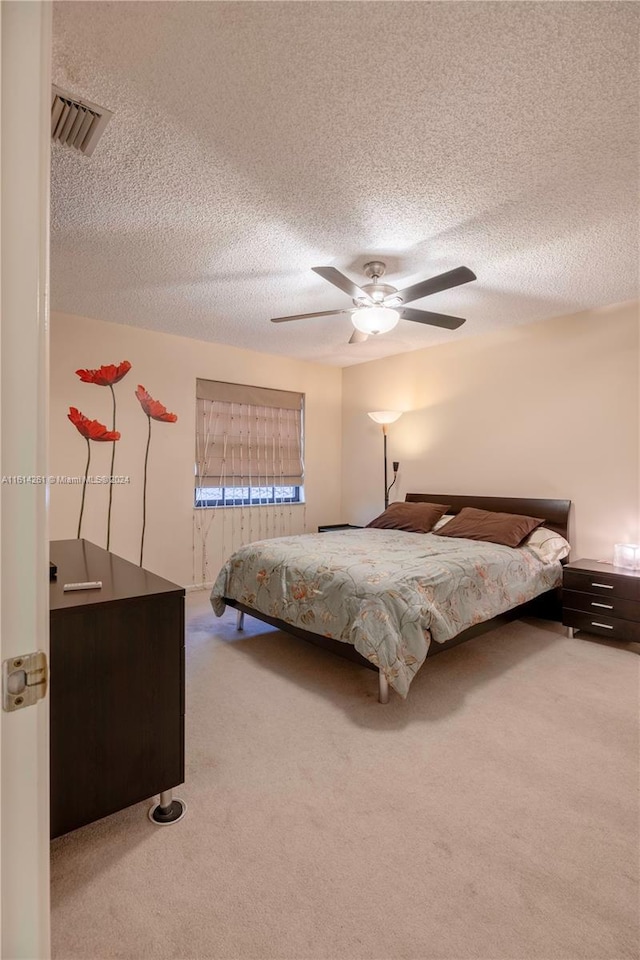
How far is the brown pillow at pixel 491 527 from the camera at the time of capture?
3.66 m

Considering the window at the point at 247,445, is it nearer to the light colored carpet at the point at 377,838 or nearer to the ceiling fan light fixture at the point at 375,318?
the ceiling fan light fixture at the point at 375,318

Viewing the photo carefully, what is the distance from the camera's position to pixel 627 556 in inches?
131

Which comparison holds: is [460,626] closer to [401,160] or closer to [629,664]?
[629,664]

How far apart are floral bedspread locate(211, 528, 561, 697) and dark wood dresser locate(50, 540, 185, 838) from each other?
3.39ft

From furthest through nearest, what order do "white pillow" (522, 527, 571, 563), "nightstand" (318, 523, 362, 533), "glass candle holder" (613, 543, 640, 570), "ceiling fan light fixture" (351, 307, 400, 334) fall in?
"nightstand" (318, 523, 362, 533) → "white pillow" (522, 527, 571, 563) → "glass candle holder" (613, 543, 640, 570) → "ceiling fan light fixture" (351, 307, 400, 334)

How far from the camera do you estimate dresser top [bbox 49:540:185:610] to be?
1.49 meters

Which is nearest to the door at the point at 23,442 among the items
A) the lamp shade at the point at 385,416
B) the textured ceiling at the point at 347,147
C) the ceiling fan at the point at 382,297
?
the textured ceiling at the point at 347,147

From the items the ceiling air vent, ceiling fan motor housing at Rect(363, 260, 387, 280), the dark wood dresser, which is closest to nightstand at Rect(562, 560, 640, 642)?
ceiling fan motor housing at Rect(363, 260, 387, 280)

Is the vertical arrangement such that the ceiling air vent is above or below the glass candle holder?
above

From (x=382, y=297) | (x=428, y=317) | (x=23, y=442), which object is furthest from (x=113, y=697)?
(x=428, y=317)

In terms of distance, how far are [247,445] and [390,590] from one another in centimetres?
304

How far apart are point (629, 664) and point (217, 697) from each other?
2547mm

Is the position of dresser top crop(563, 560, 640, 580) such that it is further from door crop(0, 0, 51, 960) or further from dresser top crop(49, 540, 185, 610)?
door crop(0, 0, 51, 960)

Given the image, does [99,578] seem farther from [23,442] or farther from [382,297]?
[382,297]
